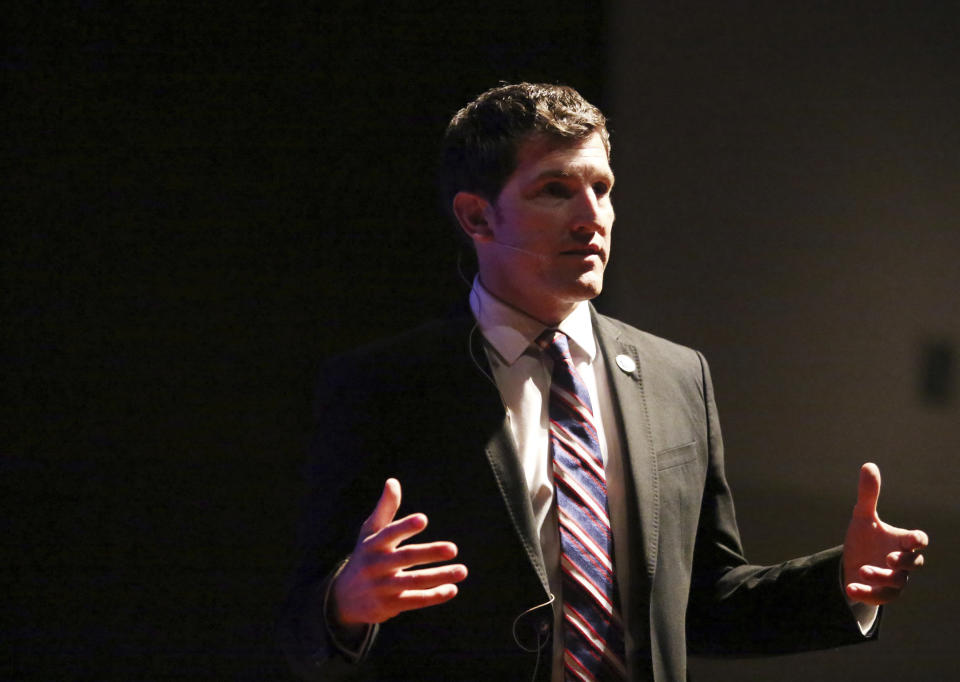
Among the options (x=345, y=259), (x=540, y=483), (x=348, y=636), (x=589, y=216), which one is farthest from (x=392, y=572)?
(x=345, y=259)

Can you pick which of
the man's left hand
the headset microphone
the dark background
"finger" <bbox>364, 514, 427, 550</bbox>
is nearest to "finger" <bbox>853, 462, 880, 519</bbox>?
the man's left hand

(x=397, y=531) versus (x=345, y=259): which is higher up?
(x=345, y=259)

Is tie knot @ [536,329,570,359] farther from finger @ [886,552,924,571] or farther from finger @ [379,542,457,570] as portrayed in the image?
finger @ [886,552,924,571]

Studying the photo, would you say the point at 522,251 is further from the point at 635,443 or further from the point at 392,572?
the point at 392,572

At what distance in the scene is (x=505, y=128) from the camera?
1568 mm

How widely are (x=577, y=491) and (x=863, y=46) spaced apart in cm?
163

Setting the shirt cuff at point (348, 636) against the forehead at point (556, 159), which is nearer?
the shirt cuff at point (348, 636)

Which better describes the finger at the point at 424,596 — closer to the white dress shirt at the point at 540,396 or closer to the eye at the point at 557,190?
the white dress shirt at the point at 540,396

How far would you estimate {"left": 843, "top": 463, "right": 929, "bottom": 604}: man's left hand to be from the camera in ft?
4.58

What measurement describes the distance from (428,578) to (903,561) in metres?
0.74

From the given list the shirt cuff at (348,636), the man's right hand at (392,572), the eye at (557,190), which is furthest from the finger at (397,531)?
the eye at (557,190)

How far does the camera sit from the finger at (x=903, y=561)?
1400mm

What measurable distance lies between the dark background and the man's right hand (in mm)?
915

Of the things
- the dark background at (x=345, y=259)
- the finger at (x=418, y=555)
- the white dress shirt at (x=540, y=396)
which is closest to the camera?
the finger at (x=418, y=555)
